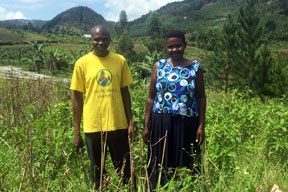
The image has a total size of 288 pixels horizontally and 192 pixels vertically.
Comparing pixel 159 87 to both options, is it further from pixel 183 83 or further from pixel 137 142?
pixel 137 142

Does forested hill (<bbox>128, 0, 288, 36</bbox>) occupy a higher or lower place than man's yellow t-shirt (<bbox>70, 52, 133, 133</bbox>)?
higher

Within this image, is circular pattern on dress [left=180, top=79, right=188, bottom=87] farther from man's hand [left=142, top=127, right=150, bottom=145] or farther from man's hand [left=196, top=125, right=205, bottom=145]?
man's hand [left=142, top=127, right=150, bottom=145]

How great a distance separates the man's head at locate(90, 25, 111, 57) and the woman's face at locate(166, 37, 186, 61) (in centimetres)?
44

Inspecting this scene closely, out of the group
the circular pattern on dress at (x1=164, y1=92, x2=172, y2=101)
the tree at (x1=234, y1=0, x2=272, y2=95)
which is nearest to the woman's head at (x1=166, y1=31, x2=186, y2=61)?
the circular pattern on dress at (x1=164, y1=92, x2=172, y2=101)

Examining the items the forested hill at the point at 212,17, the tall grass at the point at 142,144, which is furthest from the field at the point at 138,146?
the forested hill at the point at 212,17

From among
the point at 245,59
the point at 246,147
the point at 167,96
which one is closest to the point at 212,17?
the point at 245,59

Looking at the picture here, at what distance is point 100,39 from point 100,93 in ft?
1.21

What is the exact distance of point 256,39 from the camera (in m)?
21.3

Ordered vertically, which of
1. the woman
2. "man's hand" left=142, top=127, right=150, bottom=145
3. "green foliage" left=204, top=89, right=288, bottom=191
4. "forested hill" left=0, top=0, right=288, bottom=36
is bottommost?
"green foliage" left=204, top=89, right=288, bottom=191

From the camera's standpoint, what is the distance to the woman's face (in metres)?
2.58

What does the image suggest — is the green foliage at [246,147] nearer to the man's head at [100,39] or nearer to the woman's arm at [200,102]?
the woman's arm at [200,102]

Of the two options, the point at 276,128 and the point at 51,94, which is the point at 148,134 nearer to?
the point at 276,128

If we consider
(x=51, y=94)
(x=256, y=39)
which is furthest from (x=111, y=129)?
(x=256, y=39)

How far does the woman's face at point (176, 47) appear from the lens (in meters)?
2.58
